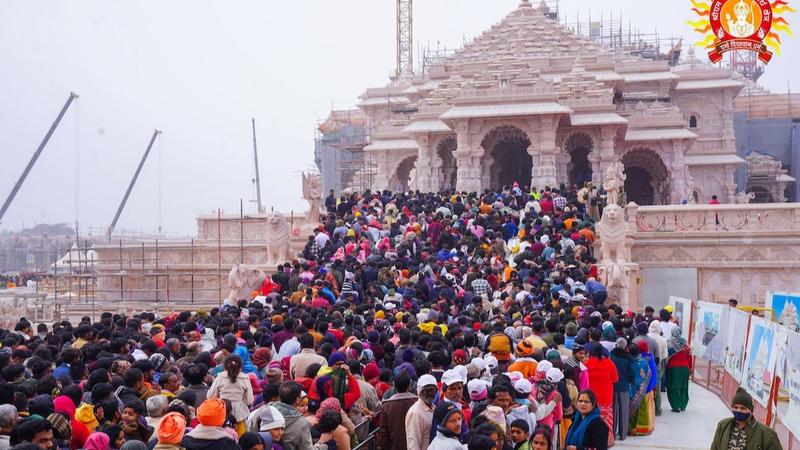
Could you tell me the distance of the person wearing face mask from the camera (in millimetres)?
7141

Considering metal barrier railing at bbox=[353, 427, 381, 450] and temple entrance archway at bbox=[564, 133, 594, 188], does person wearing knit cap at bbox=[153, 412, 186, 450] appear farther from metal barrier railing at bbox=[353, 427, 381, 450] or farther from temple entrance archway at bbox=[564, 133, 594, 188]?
temple entrance archway at bbox=[564, 133, 594, 188]

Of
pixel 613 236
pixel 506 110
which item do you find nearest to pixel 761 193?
pixel 506 110

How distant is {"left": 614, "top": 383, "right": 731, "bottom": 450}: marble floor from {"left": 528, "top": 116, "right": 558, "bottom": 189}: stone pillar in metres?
16.4

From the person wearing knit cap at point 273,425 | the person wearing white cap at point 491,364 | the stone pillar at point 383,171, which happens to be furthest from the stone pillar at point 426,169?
the person wearing knit cap at point 273,425

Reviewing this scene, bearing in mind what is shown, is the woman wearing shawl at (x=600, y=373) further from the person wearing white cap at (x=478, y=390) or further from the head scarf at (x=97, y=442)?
the head scarf at (x=97, y=442)

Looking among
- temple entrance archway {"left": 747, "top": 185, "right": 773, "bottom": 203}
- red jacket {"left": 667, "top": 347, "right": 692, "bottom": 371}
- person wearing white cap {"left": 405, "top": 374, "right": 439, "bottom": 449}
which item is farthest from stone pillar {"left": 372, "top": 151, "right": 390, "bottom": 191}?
person wearing white cap {"left": 405, "top": 374, "right": 439, "bottom": 449}

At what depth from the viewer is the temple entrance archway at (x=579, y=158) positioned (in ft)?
117

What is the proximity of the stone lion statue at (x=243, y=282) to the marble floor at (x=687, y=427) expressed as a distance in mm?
9141

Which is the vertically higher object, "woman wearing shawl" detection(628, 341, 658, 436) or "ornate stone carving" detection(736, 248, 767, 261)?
"ornate stone carving" detection(736, 248, 767, 261)

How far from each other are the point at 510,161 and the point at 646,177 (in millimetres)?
7713

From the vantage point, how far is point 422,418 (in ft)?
24.8

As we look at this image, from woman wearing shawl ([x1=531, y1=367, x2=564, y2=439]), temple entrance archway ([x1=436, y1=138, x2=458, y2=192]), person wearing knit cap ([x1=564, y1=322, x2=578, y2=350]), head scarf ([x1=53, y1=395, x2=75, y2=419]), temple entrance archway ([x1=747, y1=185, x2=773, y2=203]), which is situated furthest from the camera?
temple entrance archway ([x1=747, y1=185, x2=773, y2=203])

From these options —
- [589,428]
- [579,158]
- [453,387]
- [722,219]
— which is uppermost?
[579,158]

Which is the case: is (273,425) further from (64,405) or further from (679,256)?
(679,256)
